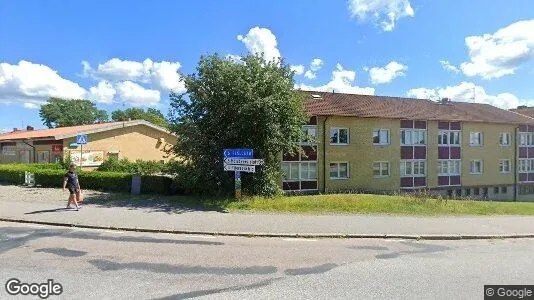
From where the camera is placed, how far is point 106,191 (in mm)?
18125

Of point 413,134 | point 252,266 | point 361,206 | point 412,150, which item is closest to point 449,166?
point 412,150

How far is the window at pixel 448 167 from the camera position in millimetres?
28922

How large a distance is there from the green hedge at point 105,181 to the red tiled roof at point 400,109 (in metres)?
10.4

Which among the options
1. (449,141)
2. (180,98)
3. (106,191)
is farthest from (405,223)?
(449,141)

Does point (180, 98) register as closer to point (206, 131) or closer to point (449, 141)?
point (206, 131)

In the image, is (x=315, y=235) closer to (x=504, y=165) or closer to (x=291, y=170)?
(x=291, y=170)

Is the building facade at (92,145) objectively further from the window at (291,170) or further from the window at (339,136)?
the window at (339,136)

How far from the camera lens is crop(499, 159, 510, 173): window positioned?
1244 inches

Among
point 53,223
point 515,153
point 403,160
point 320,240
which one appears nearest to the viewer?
point 320,240

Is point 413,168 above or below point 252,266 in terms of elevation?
above

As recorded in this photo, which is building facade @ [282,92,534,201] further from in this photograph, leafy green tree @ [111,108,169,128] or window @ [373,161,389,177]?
leafy green tree @ [111,108,169,128]

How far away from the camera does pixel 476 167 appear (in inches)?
1203

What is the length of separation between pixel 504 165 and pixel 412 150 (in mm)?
9886

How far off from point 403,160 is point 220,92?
16.3 m
